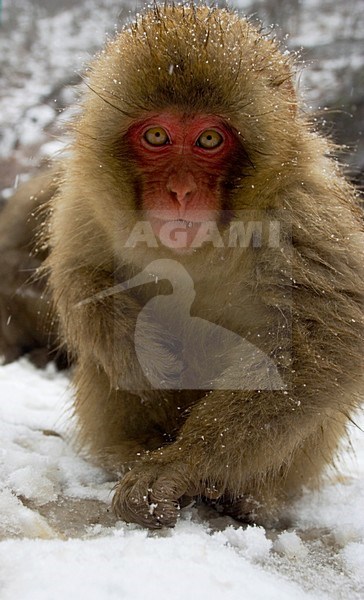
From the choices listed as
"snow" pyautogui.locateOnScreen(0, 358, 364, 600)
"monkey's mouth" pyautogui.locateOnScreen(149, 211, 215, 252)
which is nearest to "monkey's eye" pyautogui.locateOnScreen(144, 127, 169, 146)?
"monkey's mouth" pyautogui.locateOnScreen(149, 211, 215, 252)

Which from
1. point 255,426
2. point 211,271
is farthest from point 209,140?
point 255,426

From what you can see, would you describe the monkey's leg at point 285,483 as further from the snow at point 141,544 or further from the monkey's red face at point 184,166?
the monkey's red face at point 184,166

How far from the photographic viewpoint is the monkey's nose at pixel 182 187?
7.01 ft

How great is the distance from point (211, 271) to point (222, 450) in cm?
60

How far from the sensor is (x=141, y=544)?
5.95 feet

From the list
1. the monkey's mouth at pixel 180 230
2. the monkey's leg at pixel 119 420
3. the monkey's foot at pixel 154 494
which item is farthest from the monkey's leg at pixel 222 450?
the monkey's mouth at pixel 180 230

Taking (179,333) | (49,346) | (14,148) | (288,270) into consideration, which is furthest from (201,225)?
(14,148)

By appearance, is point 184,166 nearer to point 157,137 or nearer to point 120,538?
point 157,137

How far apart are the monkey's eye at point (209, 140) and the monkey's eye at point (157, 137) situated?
105 millimetres

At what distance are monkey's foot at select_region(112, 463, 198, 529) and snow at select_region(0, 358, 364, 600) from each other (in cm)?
3

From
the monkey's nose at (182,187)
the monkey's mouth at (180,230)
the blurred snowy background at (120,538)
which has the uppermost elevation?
the monkey's nose at (182,187)

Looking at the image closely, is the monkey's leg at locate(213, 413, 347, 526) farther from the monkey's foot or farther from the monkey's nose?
the monkey's nose

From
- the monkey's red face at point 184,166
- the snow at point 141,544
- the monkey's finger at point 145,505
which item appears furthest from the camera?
the monkey's red face at point 184,166

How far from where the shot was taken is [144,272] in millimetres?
2521
